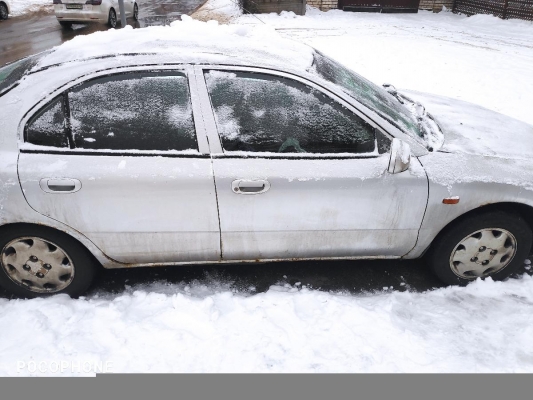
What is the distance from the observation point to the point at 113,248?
9.59 ft

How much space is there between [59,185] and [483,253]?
299 centimetres

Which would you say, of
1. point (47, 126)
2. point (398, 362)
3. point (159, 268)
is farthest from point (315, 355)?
point (47, 126)

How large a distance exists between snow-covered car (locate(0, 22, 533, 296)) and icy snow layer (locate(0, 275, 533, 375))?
0.95 ft

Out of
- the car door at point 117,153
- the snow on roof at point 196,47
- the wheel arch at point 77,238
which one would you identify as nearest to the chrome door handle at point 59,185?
the car door at point 117,153

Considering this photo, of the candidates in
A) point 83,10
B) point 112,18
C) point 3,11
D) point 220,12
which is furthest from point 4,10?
point 220,12

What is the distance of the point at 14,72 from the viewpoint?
3.02m

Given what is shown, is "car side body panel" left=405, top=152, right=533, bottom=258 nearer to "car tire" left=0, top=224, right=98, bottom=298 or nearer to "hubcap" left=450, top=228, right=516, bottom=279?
"hubcap" left=450, top=228, right=516, bottom=279

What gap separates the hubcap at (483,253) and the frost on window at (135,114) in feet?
6.82

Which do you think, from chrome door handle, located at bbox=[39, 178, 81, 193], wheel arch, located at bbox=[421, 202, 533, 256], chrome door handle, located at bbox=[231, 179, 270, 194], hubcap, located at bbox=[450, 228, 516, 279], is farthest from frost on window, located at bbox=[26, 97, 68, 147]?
hubcap, located at bbox=[450, 228, 516, 279]

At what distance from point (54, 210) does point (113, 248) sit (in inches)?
17.9

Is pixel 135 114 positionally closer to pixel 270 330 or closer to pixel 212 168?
pixel 212 168

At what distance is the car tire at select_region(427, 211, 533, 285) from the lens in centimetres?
304

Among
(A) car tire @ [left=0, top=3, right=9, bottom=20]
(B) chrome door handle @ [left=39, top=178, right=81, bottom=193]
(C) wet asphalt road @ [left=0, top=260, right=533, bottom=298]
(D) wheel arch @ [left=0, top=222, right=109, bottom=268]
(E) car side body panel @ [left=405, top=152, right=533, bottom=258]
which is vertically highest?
(A) car tire @ [left=0, top=3, right=9, bottom=20]

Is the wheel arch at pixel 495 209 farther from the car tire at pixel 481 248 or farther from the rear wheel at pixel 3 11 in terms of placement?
the rear wheel at pixel 3 11
